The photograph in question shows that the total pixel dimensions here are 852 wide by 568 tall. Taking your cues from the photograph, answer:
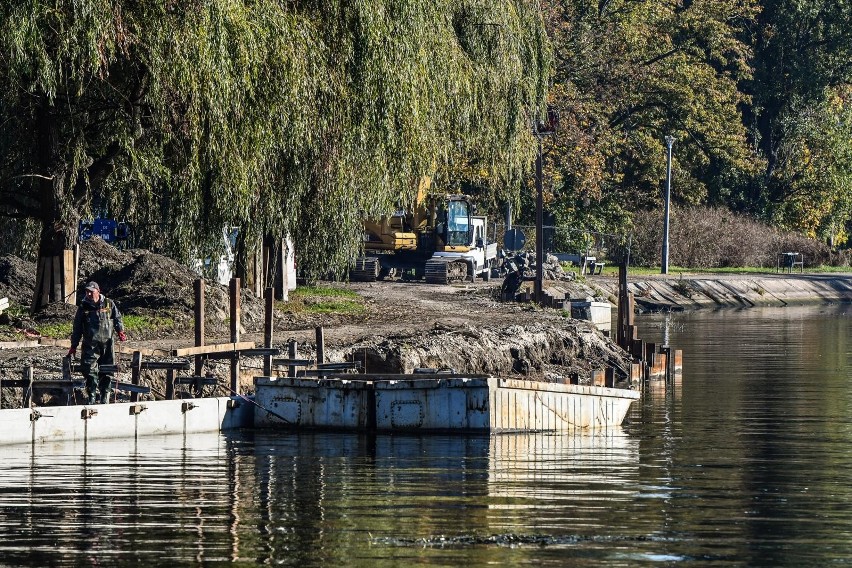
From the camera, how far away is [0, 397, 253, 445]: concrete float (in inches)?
852

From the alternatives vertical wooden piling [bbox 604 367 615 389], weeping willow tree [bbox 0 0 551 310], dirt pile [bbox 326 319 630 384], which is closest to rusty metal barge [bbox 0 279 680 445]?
weeping willow tree [bbox 0 0 551 310]

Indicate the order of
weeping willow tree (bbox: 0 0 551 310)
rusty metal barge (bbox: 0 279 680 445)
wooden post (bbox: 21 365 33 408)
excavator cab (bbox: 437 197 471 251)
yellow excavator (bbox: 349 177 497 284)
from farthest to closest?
excavator cab (bbox: 437 197 471 251) → yellow excavator (bbox: 349 177 497 284) → weeping willow tree (bbox: 0 0 551 310) → rusty metal barge (bbox: 0 279 680 445) → wooden post (bbox: 21 365 33 408)

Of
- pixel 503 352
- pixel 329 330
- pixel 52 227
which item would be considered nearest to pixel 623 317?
pixel 503 352

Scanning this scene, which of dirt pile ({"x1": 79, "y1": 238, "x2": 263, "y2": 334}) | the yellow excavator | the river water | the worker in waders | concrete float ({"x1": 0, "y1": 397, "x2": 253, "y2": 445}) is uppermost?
the yellow excavator

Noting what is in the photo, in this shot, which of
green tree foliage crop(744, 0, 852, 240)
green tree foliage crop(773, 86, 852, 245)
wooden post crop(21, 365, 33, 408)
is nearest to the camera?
wooden post crop(21, 365, 33, 408)

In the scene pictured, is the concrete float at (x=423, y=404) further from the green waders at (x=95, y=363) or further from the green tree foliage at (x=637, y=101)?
the green tree foliage at (x=637, y=101)

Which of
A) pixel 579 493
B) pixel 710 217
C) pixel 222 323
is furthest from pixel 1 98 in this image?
pixel 710 217

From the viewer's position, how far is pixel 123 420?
2297 centimetres

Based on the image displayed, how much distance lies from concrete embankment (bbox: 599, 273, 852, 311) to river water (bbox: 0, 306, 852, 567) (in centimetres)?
4262

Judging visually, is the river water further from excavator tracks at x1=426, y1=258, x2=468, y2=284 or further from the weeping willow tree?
excavator tracks at x1=426, y1=258, x2=468, y2=284

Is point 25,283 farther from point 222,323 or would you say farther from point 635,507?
point 635,507

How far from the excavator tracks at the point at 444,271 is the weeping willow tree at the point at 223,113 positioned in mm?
26111

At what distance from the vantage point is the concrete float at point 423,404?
24.2 m

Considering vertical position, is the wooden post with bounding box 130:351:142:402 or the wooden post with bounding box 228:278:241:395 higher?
the wooden post with bounding box 228:278:241:395
